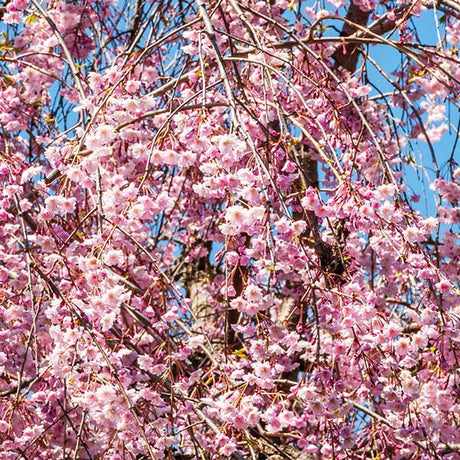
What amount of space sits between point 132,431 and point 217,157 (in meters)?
0.86

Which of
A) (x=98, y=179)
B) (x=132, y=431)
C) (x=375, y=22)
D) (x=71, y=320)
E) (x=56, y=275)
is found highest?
(x=375, y=22)

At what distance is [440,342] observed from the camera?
Answer: 3.21 m

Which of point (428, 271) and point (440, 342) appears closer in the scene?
point (428, 271)

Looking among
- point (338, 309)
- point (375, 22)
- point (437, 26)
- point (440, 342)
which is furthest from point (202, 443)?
point (375, 22)

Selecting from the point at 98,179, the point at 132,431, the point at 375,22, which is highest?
the point at 375,22

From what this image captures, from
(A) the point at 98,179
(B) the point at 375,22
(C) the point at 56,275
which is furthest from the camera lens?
(B) the point at 375,22

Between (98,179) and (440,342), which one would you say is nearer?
(98,179)

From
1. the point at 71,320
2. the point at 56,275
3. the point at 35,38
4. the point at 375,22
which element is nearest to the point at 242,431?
the point at 71,320

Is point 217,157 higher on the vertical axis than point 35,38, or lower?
lower

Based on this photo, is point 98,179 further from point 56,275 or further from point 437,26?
point 437,26

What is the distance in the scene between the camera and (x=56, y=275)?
3490mm

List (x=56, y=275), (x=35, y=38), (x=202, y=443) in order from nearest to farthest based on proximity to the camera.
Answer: (x=202, y=443) → (x=56, y=275) → (x=35, y=38)

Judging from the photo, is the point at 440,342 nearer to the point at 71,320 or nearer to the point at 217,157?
the point at 217,157

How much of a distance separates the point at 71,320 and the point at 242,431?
594 millimetres
